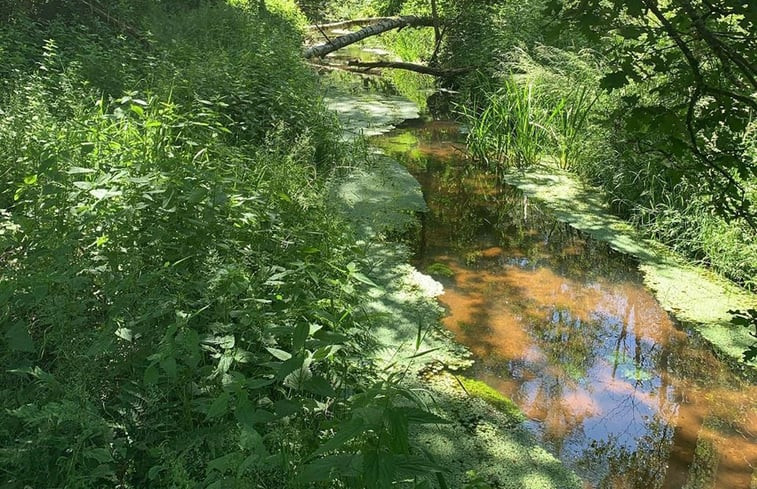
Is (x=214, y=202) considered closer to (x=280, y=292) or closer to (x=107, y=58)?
(x=280, y=292)

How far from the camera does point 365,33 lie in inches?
415

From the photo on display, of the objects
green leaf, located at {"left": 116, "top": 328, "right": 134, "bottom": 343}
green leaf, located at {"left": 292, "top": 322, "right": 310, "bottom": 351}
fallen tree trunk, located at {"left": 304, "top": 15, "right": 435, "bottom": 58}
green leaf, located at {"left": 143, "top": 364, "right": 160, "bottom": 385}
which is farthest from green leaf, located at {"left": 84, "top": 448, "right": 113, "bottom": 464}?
fallen tree trunk, located at {"left": 304, "top": 15, "right": 435, "bottom": 58}

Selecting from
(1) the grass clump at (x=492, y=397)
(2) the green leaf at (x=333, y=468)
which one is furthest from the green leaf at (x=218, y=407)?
(1) the grass clump at (x=492, y=397)

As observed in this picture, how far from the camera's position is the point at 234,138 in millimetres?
4285

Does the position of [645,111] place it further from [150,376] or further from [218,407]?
[150,376]

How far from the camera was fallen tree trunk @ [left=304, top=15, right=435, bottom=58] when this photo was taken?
9.94m

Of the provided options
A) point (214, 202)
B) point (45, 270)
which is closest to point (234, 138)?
point (214, 202)

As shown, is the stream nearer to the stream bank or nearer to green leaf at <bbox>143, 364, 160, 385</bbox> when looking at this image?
the stream bank

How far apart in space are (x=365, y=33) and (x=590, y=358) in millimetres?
8701

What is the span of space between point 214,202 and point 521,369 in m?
1.75

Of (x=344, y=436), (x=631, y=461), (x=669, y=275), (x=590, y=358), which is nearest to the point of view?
(x=344, y=436)

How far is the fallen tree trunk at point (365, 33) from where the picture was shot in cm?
994

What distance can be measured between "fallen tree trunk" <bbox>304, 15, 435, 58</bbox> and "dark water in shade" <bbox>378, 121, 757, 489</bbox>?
5.95m

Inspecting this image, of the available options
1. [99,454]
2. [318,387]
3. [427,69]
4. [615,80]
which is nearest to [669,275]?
[615,80]
